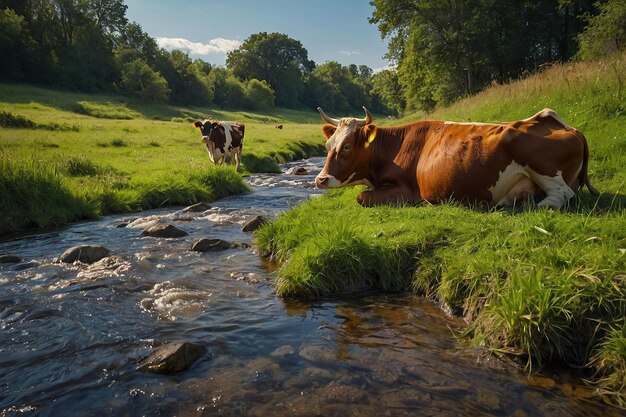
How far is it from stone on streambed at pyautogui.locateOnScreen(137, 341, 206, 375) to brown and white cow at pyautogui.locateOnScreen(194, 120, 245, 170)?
16.2 metres

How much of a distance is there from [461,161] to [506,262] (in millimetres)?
2667

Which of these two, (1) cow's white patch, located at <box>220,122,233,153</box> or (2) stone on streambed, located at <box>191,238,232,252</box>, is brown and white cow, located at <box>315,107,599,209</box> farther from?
(1) cow's white patch, located at <box>220,122,233,153</box>

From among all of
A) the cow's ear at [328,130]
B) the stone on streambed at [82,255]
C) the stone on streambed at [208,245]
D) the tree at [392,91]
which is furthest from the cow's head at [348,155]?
the tree at [392,91]

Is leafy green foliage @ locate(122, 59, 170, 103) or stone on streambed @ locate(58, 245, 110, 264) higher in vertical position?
leafy green foliage @ locate(122, 59, 170, 103)

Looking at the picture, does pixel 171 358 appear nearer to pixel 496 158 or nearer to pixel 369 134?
pixel 496 158

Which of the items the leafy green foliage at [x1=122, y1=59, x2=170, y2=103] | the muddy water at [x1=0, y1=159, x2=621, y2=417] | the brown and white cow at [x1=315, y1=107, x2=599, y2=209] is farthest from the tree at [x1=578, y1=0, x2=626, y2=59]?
the leafy green foliage at [x1=122, y1=59, x2=170, y2=103]

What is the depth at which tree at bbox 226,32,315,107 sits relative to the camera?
410ft

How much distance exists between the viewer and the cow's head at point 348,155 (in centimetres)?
841

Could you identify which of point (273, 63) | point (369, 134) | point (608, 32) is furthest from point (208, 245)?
point (273, 63)

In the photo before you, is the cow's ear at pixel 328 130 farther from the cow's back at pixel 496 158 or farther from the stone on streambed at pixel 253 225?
the cow's back at pixel 496 158

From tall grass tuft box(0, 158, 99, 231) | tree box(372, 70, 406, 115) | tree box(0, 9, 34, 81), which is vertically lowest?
tall grass tuft box(0, 158, 99, 231)

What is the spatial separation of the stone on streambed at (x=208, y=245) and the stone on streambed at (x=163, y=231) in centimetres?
107

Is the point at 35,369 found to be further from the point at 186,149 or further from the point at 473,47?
the point at 473,47

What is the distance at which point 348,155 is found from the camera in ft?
27.9
